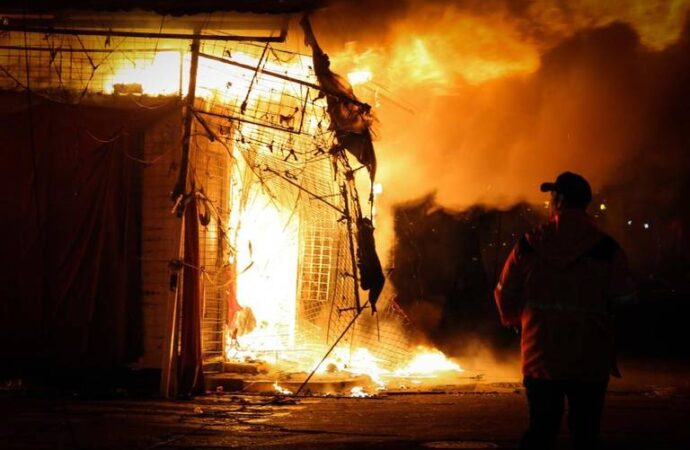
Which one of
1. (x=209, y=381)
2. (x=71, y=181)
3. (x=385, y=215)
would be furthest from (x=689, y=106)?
(x=71, y=181)

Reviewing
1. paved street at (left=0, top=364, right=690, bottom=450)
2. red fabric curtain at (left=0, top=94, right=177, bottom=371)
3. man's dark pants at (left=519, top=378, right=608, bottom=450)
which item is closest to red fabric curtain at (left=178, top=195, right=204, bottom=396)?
paved street at (left=0, top=364, right=690, bottom=450)

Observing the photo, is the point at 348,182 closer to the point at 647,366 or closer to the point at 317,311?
the point at 317,311

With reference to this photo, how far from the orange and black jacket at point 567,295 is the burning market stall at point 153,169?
467cm

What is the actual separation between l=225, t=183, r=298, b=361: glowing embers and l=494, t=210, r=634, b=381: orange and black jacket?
6.64 meters

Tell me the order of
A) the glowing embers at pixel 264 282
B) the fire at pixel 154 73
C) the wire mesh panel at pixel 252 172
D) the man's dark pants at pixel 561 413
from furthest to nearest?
1. the glowing embers at pixel 264 282
2. the fire at pixel 154 73
3. the wire mesh panel at pixel 252 172
4. the man's dark pants at pixel 561 413

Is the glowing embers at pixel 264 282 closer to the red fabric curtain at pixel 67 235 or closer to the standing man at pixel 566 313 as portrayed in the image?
the red fabric curtain at pixel 67 235

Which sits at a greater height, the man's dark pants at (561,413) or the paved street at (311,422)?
the man's dark pants at (561,413)

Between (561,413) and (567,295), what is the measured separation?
2.29 ft

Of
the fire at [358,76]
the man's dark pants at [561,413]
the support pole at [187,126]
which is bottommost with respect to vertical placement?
the man's dark pants at [561,413]

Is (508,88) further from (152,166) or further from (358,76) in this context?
(152,166)

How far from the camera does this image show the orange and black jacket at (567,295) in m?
4.56

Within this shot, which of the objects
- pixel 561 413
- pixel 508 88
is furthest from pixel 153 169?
pixel 561 413

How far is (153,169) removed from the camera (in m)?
10.2

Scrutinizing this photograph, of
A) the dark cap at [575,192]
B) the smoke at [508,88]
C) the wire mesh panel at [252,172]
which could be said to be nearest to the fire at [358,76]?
the smoke at [508,88]
